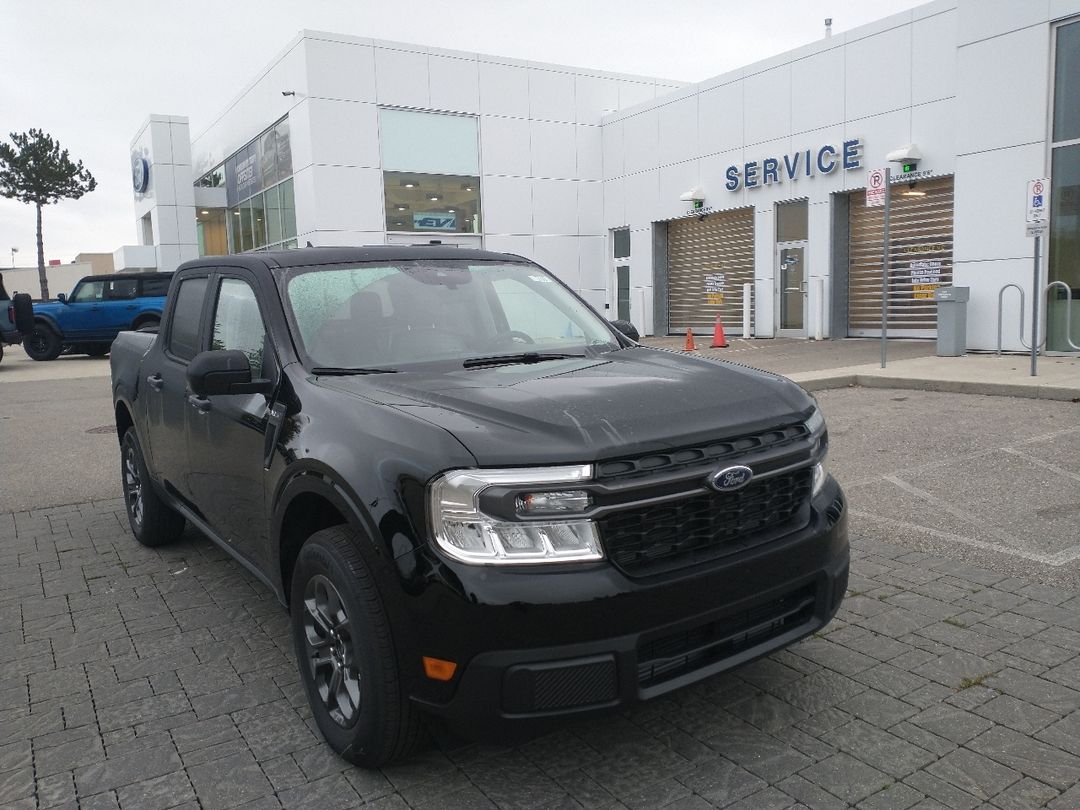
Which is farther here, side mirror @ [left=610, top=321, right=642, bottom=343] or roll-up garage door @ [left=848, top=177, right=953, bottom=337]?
roll-up garage door @ [left=848, top=177, right=953, bottom=337]

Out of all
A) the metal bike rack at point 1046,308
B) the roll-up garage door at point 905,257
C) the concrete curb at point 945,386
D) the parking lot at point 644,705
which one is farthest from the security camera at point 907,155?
the parking lot at point 644,705

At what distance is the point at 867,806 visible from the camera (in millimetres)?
2615

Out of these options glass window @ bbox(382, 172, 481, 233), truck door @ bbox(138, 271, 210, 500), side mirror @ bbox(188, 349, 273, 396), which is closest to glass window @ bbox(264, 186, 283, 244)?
glass window @ bbox(382, 172, 481, 233)

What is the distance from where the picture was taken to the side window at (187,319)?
14.7ft

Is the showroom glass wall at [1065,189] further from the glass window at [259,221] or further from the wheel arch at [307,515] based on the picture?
the glass window at [259,221]

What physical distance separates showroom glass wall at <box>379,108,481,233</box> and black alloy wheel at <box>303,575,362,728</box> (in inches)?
905

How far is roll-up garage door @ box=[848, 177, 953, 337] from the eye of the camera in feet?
58.1

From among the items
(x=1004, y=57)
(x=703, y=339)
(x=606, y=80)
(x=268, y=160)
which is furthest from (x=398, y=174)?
(x=1004, y=57)

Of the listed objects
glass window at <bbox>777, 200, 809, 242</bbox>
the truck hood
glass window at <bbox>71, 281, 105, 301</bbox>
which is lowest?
the truck hood

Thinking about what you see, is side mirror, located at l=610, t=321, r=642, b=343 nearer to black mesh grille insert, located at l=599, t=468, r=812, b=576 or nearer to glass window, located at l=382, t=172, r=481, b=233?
black mesh grille insert, located at l=599, t=468, r=812, b=576

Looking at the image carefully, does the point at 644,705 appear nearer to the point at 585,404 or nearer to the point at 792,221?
the point at 585,404

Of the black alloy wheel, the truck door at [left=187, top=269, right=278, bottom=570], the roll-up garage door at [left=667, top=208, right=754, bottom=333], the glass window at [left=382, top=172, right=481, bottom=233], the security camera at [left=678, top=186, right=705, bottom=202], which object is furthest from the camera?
the glass window at [left=382, top=172, right=481, bottom=233]

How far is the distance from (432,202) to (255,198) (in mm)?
7541

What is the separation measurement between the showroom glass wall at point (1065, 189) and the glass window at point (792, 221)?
6.82 m
